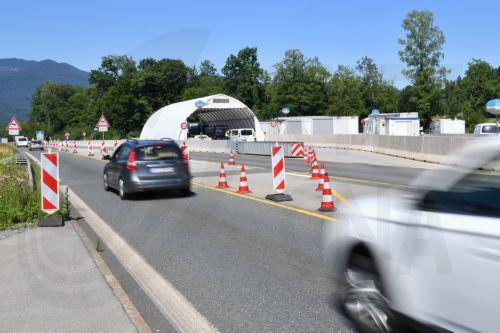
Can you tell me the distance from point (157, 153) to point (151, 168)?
0.50 m

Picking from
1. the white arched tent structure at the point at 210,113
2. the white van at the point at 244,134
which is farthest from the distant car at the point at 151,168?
the white arched tent structure at the point at 210,113

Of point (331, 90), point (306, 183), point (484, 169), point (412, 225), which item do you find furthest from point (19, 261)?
point (331, 90)

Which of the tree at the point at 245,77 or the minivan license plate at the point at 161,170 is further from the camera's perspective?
the tree at the point at 245,77

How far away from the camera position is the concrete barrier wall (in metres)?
24.6

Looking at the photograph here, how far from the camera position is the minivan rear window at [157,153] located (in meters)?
14.4

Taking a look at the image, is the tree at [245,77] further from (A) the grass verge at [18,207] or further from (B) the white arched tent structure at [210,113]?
(A) the grass verge at [18,207]

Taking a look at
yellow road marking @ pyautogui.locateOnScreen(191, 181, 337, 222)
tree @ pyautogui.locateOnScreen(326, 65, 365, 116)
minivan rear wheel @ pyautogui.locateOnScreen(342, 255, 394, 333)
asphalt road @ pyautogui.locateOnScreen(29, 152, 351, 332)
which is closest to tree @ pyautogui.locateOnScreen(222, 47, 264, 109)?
tree @ pyautogui.locateOnScreen(326, 65, 365, 116)

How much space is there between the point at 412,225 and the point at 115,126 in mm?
106085

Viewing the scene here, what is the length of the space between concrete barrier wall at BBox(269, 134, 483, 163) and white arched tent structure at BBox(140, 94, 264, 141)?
23751mm

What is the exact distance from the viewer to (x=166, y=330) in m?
4.82

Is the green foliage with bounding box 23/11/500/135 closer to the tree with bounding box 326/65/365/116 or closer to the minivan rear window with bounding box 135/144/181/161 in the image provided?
the tree with bounding box 326/65/365/116

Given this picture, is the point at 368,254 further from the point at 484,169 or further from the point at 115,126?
the point at 115,126

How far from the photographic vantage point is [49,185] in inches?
404

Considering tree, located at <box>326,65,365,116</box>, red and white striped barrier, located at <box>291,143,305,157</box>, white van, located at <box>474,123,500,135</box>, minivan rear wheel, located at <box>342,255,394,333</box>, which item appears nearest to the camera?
minivan rear wheel, located at <box>342,255,394,333</box>
